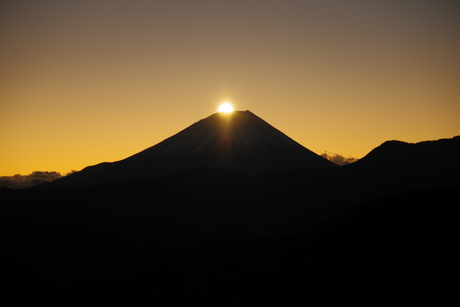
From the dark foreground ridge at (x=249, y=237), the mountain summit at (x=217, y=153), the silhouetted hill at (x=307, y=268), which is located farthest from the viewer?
the mountain summit at (x=217, y=153)

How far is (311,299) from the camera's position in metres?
31.7

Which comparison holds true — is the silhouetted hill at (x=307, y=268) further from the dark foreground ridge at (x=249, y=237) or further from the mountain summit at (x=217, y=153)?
the mountain summit at (x=217, y=153)

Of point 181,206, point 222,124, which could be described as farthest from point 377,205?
point 222,124

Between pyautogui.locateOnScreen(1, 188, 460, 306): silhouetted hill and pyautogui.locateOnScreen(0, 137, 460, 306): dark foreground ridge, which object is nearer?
pyautogui.locateOnScreen(1, 188, 460, 306): silhouetted hill

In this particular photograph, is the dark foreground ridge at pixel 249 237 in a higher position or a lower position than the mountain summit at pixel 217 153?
lower

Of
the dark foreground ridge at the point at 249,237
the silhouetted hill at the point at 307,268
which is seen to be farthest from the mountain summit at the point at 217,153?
the silhouetted hill at the point at 307,268

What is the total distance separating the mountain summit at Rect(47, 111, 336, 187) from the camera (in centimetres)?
12125

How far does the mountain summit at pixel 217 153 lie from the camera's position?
4774 inches

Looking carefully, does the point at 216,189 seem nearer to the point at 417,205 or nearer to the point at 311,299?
the point at 417,205

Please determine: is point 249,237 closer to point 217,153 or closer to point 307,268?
point 307,268

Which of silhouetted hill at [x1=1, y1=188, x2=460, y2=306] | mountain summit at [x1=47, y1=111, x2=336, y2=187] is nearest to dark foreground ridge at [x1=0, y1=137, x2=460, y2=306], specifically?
silhouetted hill at [x1=1, y1=188, x2=460, y2=306]

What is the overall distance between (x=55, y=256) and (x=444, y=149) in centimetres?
6030

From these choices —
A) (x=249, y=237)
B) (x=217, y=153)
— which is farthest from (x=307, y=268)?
(x=217, y=153)

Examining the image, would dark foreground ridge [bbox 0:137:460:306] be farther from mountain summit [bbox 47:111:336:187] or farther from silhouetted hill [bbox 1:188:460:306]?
mountain summit [bbox 47:111:336:187]
